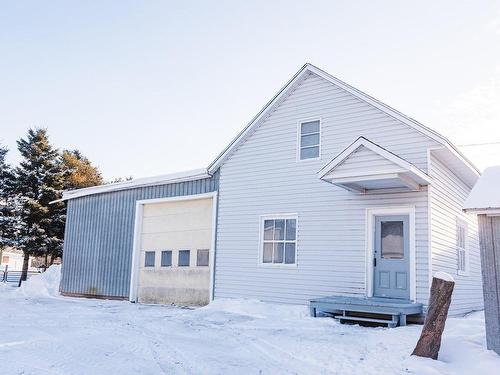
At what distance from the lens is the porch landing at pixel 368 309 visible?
9.57 meters

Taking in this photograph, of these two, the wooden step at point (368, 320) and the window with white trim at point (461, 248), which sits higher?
→ the window with white trim at point (461, 248)

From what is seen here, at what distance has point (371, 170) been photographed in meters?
10.4

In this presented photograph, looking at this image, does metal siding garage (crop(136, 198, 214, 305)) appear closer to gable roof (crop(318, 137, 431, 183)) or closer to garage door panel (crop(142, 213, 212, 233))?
garage door panel (crop(142, 213, 212, 233))

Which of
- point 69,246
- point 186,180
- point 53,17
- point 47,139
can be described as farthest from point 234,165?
point 47,139

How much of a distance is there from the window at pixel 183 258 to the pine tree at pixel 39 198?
44.9 ft

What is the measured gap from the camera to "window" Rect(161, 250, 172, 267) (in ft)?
52.1

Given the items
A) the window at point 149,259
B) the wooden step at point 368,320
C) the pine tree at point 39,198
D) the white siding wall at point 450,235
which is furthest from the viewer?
the pine tree at point 39,198

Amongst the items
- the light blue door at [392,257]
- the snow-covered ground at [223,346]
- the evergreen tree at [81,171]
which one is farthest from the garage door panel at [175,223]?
the evergreen tree at [81,171]

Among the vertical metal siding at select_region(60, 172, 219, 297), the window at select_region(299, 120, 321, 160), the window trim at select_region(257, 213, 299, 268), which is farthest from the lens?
the vertical metal siding at select_region(60, 172, 219, 297)

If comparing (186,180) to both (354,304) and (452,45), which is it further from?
(452,45)

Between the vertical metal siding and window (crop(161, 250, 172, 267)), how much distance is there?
1.35 metres

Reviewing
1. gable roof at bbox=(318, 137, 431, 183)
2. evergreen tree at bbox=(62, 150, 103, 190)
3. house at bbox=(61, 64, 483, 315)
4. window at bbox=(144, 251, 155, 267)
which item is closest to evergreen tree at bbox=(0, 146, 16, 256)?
evergreen tree at bbox=(62, 150, 103, 190)

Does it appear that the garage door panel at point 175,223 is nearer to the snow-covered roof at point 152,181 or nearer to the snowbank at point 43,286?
the snow-covered roof at point 152,181

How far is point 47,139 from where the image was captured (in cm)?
2883
